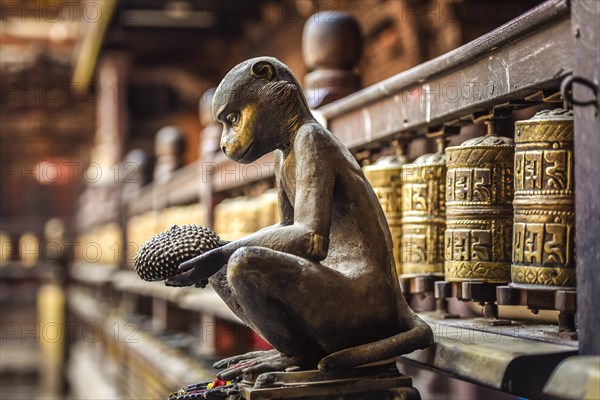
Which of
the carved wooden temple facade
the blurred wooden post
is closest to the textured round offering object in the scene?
the carved wooden temple facade

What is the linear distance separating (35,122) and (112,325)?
9.75 m

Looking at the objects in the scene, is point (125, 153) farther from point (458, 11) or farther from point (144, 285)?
point (458, 11)

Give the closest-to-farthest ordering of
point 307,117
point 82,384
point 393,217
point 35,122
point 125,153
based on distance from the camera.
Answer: point 307,117 < point 393,217 < point 82,384 < point 125,153 < point 35,122

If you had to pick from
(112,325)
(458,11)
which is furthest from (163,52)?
(458,11)

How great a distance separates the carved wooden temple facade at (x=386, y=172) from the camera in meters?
1.53

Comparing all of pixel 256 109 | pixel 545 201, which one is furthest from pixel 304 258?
pixel 545 201

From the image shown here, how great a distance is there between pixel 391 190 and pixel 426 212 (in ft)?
0.56

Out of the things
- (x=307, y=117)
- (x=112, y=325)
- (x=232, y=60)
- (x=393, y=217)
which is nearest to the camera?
(x=307, y=117)

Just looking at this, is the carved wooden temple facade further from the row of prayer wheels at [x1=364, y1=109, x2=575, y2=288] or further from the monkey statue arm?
the monkey statue arm

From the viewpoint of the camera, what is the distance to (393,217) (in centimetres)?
225

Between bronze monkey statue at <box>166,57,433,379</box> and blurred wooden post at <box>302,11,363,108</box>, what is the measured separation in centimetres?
102

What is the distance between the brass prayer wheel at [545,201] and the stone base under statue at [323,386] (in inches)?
11.5

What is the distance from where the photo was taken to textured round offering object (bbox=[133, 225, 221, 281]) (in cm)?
159

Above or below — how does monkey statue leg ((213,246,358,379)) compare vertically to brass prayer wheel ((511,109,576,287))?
below
